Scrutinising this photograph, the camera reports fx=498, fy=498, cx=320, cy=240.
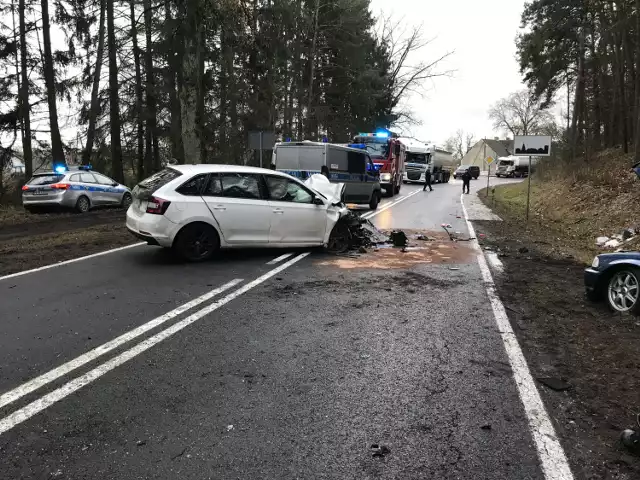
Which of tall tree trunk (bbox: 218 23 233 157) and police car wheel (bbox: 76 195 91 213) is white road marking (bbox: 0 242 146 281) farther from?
tall tree trunk (bbox: 218 23 233 157)

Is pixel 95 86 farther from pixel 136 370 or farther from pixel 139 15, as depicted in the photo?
pixel 136 370

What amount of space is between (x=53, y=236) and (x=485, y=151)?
107 m

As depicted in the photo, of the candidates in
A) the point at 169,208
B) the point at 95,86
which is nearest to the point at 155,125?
the point at 95,86

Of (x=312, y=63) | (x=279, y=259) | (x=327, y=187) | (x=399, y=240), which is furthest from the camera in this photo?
(x=312, y=63)

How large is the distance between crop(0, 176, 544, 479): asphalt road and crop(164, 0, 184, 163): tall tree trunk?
48.4 feet

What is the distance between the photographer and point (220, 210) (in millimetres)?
8273

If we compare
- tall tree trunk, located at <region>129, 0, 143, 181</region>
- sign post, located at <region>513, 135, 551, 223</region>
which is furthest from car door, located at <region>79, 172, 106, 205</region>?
sign post, located at <region>513, 135, 551, 223</region>

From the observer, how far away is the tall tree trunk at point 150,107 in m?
22.7

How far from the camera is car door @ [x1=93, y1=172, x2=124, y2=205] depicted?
58.2 ft

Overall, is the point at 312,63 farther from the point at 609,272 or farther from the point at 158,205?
the point at 609,272

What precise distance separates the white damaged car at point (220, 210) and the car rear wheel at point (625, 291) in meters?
5.04

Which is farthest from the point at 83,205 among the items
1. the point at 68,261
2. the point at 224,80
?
the point at 224,80

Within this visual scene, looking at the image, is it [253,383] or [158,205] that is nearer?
[253,383]

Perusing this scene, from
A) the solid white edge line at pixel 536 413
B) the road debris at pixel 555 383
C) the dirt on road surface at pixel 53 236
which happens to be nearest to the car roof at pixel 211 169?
the dirt on road surface at pixel 53 236
